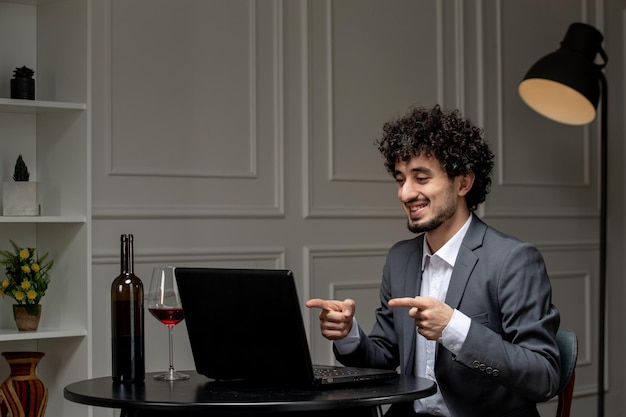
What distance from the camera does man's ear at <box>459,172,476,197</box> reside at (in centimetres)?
250

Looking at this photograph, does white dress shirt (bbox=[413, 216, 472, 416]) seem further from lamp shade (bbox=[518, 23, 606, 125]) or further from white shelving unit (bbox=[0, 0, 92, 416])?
lamp shade (bbox=[518, 23, 606, 125])

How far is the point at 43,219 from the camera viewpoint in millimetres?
2850

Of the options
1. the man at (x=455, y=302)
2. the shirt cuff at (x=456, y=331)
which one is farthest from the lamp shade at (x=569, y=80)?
the shirt cuff at (x=456, y=331)

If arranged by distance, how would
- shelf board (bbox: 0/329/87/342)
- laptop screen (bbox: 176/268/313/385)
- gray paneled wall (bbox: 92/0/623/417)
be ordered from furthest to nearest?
1. gray paneled wall (bbox: 92/0/623/417)
2. shelf board (bbox: 0/329/87/342)
3. laptop screen (bbox: 176/268/313/385)

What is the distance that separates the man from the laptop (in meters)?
0.20

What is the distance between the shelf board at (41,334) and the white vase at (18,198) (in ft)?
1.16

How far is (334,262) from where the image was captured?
12.3 ft

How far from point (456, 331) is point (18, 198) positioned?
149cm

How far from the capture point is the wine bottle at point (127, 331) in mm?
2131

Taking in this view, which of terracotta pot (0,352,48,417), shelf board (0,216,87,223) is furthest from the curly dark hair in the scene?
terracotta pot (0,352,48,417)

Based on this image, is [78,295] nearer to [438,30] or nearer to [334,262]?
[334,262]

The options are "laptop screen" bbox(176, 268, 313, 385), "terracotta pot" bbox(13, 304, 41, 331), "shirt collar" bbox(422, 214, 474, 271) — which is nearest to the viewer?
"laptop screen" bbox(176, 268, 313, 385)

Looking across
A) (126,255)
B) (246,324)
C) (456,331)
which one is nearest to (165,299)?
(126,255)

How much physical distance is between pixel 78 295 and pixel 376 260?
4.42ft
